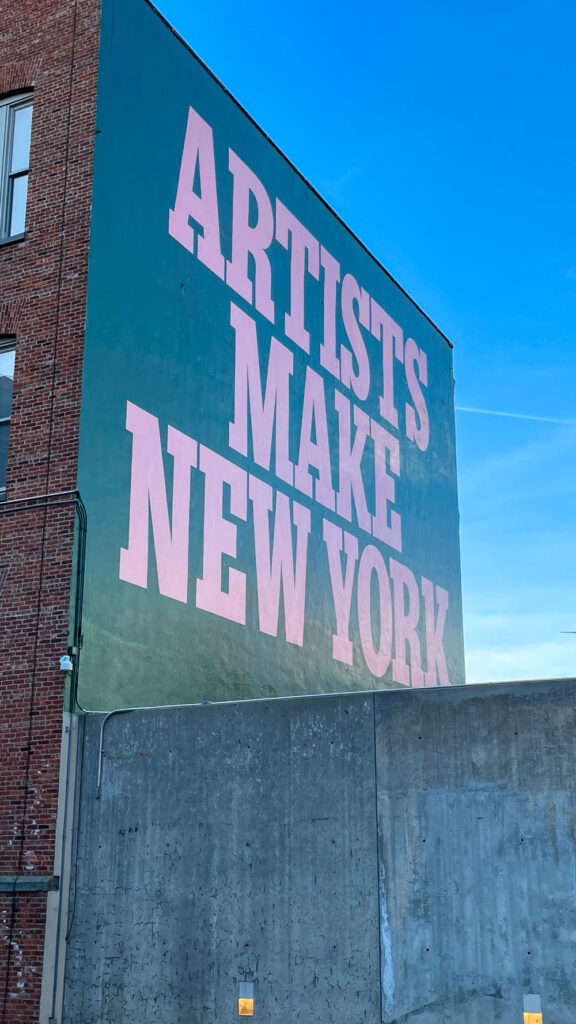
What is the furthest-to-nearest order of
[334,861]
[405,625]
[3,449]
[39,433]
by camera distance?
1. [405,625]
2. [3,449]
3. [39,433]
4. [334,861]

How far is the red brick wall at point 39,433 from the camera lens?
14.4 metres

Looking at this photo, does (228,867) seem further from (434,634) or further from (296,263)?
(434,634)

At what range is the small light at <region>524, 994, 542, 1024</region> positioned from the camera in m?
11.7

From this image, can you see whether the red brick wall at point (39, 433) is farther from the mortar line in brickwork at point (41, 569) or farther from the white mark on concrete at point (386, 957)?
the white mark on concrete at point (386, 957)

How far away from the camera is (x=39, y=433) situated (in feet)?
52.6

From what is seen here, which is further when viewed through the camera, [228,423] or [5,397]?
[228,423]

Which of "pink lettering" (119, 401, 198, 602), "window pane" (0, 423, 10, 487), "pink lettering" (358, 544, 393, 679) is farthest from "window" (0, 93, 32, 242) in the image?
"pink lettering" (358, 544, 393, 679)

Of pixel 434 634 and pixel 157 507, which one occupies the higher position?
pixel 434 634

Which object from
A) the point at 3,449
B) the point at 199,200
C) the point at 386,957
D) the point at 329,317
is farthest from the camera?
the point at 329,317

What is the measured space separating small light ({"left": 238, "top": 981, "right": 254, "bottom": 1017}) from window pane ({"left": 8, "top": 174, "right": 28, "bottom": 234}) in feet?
35.1

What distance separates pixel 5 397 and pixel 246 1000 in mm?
8470

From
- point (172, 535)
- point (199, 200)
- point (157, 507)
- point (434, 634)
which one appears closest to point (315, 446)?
point (199, 200)

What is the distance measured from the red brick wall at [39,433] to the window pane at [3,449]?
512 mm

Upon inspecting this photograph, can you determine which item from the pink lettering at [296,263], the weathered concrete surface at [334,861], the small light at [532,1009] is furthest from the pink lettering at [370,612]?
the small light at [532,1009]
